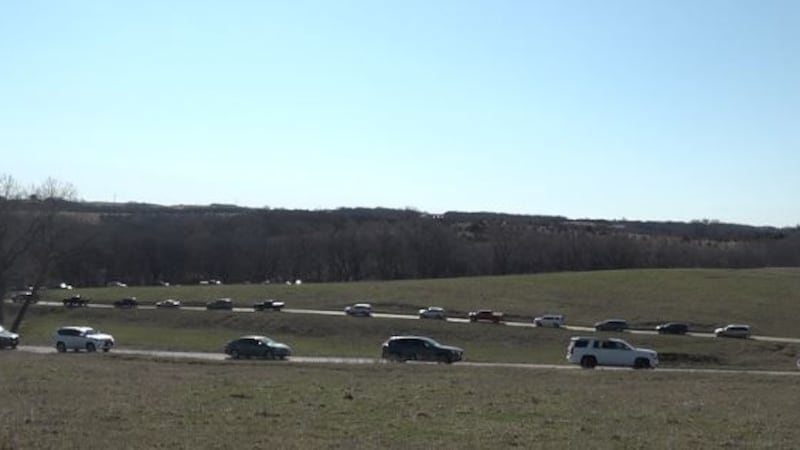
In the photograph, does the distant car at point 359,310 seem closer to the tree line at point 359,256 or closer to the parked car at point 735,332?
the parked car at point 735,332

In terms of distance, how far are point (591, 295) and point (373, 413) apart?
86681 mm

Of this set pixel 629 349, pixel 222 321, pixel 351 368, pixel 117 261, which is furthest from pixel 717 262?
pixel 351 368

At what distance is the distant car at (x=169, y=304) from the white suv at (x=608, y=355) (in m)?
61.9

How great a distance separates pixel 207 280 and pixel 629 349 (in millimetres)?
135490

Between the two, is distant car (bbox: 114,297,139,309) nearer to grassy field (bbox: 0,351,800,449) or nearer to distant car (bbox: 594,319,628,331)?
distant car (bbox: 594,319,628,331)

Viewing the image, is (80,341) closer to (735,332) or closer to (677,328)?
(677,328)

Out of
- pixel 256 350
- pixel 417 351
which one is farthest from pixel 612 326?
pixel 256 350

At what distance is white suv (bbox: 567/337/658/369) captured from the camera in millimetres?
48781

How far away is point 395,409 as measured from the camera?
19.5 m

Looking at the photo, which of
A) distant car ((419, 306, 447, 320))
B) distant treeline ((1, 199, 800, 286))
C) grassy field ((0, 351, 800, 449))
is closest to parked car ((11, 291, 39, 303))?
distant car ((419, 306, 447, 320))

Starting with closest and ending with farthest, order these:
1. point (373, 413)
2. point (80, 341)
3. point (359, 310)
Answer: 1. point (373, 413)
2. point (80, 341)
3. point (359, 310)

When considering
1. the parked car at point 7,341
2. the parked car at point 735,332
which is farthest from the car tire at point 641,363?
the parked car at point 7,341

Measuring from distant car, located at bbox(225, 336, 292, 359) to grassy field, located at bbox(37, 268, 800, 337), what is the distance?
39.7 m

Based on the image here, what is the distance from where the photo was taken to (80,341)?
60906 mm
